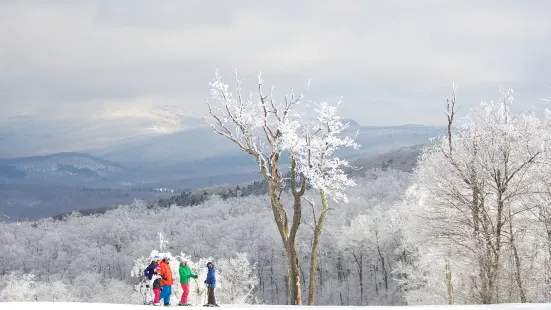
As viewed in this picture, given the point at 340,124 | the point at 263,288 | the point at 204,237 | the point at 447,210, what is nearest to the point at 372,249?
the point at 263,288

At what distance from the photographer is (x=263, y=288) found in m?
121

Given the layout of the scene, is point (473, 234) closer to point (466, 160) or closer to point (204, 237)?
point (466, 160)

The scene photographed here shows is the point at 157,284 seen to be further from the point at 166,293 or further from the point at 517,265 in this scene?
the point at 517,265

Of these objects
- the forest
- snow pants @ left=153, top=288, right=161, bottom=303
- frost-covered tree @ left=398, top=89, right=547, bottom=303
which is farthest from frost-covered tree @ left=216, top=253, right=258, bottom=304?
snow pants @ left=153, top=288, right=161, bottom=303

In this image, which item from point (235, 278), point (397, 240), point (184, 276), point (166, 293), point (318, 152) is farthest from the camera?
point (397, 240)

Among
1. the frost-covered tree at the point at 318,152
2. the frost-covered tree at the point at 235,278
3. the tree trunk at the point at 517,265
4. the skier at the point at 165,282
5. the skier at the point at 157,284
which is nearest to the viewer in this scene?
the skier at the point at 157,284

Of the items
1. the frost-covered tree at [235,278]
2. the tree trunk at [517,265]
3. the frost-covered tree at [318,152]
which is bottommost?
the frost-covered tree at [235,278]

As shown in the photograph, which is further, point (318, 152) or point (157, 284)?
point (318, 152)

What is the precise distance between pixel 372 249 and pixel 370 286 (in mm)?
7703

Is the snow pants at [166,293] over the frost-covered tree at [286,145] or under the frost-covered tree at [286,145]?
under

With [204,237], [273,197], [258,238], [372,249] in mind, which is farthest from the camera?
[204,237]

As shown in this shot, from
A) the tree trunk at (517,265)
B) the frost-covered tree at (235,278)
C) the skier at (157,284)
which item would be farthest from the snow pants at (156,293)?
the frost-covered tree at (235,278)

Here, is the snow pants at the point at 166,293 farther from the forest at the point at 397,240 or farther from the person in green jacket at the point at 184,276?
the forest at the point at 397,240

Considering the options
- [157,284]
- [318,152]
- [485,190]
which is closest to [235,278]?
[485,190]
